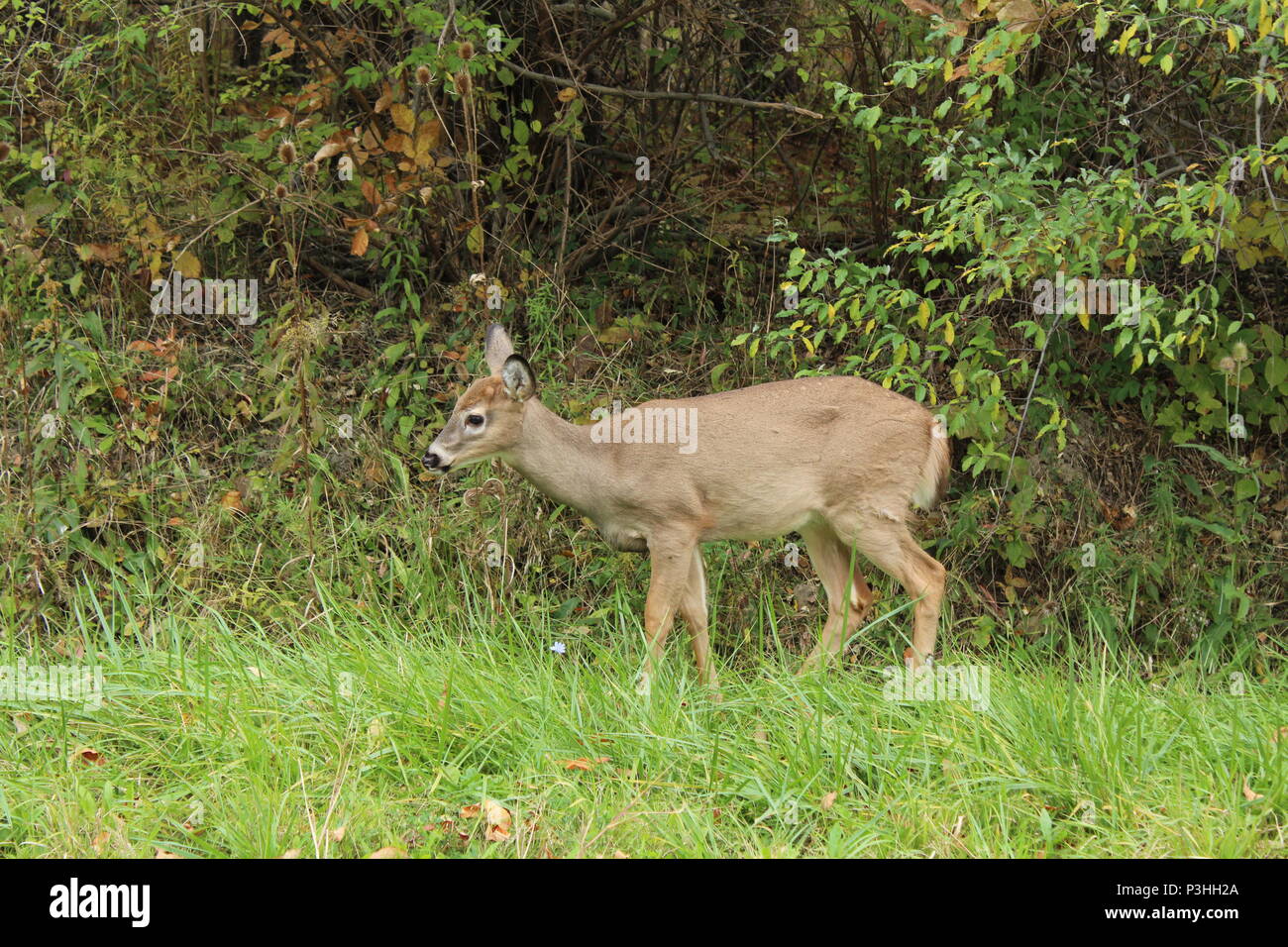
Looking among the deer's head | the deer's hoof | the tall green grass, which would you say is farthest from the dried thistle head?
the deer's hoof

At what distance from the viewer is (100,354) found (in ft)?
24.3

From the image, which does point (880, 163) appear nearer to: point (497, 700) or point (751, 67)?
point (751, 67)

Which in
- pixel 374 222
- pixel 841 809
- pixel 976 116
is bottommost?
pixel 841 809

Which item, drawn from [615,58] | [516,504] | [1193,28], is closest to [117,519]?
[516,504]

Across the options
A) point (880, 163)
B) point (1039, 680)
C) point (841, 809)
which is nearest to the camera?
point (841, 809)

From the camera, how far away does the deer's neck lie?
614cm

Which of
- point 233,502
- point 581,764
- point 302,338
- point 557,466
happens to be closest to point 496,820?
point 581,764

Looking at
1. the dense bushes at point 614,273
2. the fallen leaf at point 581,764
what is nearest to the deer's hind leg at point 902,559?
the dense bushes at point 614,273

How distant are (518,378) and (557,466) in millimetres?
411

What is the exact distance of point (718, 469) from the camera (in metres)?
6.14

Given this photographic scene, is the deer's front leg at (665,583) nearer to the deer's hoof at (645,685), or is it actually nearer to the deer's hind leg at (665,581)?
the deer's hind leg at (665,581)

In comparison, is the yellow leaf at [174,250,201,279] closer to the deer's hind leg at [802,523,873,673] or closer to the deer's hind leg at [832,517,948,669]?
the deer's hind leg at [802,523,873,673]

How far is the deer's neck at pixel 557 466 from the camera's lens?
6145mm

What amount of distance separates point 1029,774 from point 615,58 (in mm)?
5486
